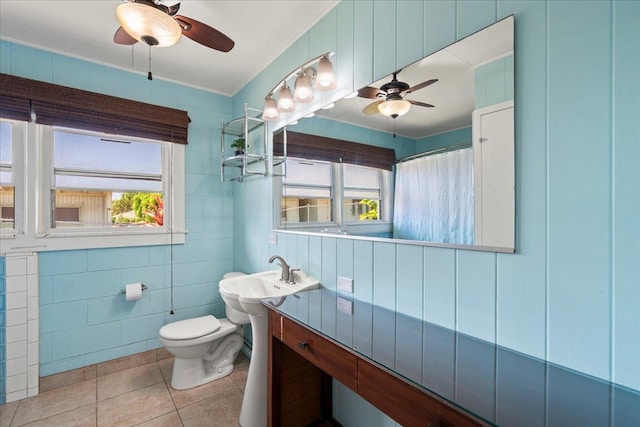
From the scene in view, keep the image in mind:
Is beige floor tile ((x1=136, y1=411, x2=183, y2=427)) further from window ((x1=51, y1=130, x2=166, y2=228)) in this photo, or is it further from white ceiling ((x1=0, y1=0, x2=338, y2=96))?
white ceiling ((x1=0, y1=0, x2=338, y2=96))

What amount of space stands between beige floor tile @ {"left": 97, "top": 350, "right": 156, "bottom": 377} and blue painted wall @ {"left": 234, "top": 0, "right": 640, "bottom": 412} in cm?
251

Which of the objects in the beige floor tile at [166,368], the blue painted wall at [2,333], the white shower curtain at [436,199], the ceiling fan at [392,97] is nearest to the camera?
the white shower curtain at [436,199]

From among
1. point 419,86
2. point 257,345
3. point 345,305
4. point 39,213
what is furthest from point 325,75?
point 39,213

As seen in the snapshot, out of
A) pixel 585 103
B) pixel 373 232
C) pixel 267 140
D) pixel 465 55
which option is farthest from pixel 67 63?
pixel 585 103

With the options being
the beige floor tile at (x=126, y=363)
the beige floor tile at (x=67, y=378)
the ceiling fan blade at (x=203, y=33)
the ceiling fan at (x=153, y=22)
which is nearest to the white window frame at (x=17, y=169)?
the beige floor tile at (x=67, y=378)

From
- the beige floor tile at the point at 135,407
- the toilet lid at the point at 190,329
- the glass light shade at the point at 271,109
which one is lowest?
the beige floor tile at the point at 135,407

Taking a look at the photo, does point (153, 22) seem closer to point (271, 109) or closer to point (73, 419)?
point (271, 109)

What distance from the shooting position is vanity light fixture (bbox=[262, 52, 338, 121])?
1.69 meters

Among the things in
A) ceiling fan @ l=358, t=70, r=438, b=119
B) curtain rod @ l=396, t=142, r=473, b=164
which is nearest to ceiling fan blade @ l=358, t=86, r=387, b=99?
ceiling fan @ l=358, t=70, r=438, b=119

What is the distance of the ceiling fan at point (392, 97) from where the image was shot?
141 cm

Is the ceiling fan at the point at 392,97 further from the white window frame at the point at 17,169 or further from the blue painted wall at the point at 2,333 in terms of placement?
the blue painted wall at the point at 2,333

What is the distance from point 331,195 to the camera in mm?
1936

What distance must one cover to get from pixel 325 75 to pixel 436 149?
80cm

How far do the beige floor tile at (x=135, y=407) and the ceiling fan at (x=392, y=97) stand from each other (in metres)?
2.35
